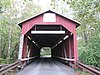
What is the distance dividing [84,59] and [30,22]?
606cm

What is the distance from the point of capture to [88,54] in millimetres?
13750

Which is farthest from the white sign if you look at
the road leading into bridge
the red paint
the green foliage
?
the green foliage

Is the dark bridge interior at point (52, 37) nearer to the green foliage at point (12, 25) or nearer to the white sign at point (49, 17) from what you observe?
the white sign at point (49, 17)

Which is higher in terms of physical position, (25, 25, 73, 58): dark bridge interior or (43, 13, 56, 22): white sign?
(43, 13, 56, 22): white sign

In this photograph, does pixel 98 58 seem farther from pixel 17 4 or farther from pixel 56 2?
pixel 17 4

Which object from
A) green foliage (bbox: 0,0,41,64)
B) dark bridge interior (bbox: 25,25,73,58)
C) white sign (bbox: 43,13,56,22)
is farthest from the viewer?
green foliage (bbox: 0,0,41,64)

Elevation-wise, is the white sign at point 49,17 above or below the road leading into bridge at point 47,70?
above

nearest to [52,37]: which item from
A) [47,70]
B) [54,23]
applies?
[54,23]

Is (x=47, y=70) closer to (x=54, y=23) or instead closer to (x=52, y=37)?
(x=54, y=23)

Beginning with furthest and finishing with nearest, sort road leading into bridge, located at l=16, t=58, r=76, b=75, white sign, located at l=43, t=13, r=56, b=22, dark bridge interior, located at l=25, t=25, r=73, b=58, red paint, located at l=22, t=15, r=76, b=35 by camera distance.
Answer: dark bridge interior, located at l=25, t=25, r=73, b=58 → white sign, located at l=43, t=13, r=56, b=22 → red paint, located at l=22, t=15, r=76, b=35 → road leading into bridge, located at l=16, t=58, r=76, b=75

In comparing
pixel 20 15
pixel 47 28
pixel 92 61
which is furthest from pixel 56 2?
pixel 20 15

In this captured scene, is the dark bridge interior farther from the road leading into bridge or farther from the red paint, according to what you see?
the road leading into bridge

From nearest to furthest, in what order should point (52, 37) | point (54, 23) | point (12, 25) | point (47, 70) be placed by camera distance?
1. point (47, 70)
2. point (54, 23)
3. point (52, 37)
4. point (12, 25)

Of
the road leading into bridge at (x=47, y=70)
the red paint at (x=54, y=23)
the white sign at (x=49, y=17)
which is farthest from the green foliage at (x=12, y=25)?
the road leading into bridge at (x=47, y=70)
